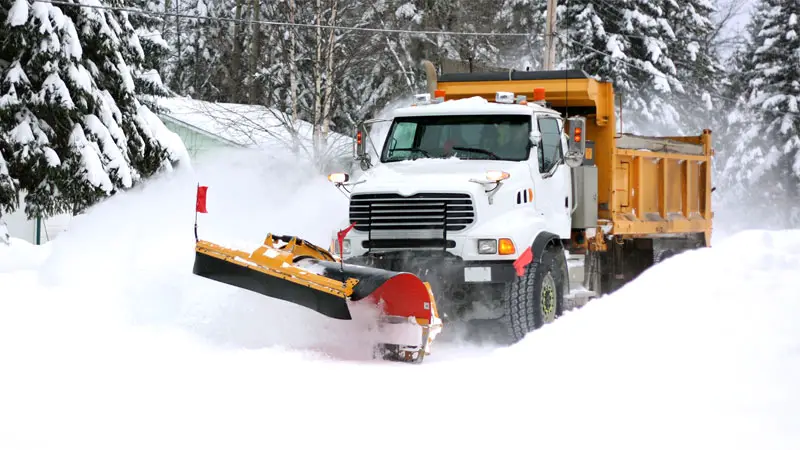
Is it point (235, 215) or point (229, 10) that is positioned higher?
point (229, 10)

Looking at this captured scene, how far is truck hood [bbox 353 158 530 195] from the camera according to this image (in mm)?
10109

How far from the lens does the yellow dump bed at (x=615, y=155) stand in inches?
492

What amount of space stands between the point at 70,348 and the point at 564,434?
4456 mm

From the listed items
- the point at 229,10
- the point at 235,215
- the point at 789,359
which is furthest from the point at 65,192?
the point at 229,10

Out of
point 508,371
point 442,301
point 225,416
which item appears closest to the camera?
point 225,416

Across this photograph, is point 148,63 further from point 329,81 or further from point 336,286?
point 336,286

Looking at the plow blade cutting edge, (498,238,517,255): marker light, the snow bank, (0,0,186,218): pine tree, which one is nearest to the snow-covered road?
the plow blade cutting edge

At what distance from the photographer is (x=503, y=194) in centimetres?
1026

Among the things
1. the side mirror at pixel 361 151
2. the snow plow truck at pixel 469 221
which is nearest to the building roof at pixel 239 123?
the snow plow truck at pixel 469 221

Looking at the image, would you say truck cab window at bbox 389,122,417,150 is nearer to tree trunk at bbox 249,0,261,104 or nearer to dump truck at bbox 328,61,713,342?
dump truck at bbox 328,61,713,342

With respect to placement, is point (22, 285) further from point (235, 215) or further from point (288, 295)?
point (288, 295)

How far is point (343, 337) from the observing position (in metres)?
9.52

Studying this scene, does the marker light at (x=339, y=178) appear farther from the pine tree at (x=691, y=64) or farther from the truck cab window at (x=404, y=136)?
the pine tree at (x=691, y=64)

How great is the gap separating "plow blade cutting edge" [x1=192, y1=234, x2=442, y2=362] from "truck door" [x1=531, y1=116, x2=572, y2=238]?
93.0 inches
